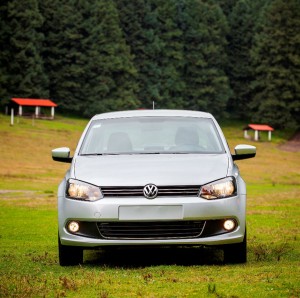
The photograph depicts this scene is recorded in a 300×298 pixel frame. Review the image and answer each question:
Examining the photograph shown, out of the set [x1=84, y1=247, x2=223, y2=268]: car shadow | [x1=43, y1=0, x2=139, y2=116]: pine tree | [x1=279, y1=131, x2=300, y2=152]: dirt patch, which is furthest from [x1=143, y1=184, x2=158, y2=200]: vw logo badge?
[x1=43, y1=0, x2=139, y2=116]: pine tree

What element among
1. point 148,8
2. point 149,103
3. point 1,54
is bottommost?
point 149,103

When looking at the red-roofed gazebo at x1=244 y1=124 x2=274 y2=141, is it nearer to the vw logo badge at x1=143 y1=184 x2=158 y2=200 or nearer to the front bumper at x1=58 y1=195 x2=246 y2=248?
the front bumper at x1=58 y1=195 x2=246 y2=248

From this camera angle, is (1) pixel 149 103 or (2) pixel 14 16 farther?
(1) pixel 149 103

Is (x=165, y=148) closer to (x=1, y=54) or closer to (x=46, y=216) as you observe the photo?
(x=46, y=216)

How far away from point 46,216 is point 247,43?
304 ft

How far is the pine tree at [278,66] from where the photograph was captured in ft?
302

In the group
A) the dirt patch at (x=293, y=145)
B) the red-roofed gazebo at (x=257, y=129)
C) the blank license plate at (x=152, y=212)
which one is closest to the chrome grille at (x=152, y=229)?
the blank license plate at (x=152, y=212)

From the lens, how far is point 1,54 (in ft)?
270

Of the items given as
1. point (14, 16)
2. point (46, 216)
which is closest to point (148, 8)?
point (14, 16)

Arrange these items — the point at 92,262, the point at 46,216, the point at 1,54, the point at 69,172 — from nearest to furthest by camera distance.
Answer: the point at 69,172, the point at 92,262, the point at 46,216, the point at 1,54

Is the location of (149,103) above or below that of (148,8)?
below

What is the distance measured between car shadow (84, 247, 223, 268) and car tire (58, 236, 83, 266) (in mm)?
277

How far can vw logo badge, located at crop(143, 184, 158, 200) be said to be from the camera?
8359 millimetres

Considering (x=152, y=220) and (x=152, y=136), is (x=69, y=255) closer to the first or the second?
(x=152, y=220)
